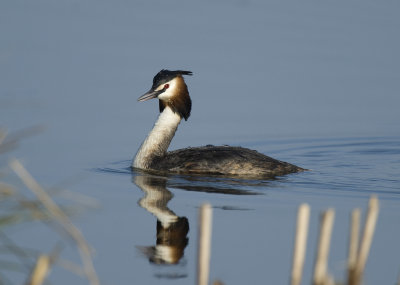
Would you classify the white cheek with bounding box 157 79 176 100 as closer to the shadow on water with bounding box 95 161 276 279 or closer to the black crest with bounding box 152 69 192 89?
the black crest with bounding box 152 69 192 89

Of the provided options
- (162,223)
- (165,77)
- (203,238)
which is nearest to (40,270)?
(203,238)

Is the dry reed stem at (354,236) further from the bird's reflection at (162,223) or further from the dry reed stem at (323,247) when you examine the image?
the bird's reflection at (162,223)

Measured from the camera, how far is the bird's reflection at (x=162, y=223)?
24.1 feet

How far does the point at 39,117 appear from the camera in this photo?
12.2 meters

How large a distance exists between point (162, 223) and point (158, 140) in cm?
295

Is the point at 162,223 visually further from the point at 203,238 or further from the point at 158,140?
the point at 203,238

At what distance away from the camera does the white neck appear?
11.0 m

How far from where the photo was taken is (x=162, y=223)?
837cm

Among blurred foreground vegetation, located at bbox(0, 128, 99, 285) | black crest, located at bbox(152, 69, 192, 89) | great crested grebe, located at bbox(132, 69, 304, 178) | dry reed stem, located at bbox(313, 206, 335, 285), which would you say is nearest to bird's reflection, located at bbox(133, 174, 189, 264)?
great crested grebe, located at bbox(132, 69, 304, 178)

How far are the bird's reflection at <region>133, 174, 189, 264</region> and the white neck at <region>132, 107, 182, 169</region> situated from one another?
1.20 ft

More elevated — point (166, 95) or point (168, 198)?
point (166, 95)

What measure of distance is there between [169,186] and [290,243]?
8.35 ft

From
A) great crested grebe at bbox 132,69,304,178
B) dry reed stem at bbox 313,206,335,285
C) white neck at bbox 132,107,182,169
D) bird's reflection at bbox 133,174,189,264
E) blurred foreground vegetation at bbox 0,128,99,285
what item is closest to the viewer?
dry reed stem at bbox 313,206,335,285

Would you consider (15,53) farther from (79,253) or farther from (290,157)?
(79,253)
